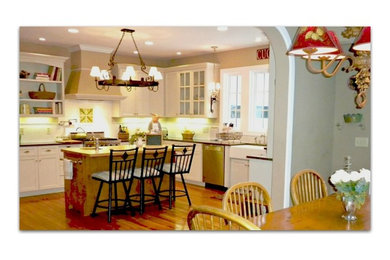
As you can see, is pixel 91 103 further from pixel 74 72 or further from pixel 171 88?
pixel 171 88

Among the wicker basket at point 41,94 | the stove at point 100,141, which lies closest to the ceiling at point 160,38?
the wicker basket at point 41,94

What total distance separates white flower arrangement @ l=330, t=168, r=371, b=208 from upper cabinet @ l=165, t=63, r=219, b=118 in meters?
4.89

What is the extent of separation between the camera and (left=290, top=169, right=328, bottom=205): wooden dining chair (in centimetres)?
312

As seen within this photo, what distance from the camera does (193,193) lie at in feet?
20.6

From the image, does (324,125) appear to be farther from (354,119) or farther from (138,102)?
(138,102)

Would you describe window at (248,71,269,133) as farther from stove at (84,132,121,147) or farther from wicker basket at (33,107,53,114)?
wicker basket at (33,107,53,114)

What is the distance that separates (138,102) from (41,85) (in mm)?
1885

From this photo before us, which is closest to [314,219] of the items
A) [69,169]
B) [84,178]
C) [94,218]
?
[94,218]

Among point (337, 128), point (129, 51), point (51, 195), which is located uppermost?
point (129, 51)

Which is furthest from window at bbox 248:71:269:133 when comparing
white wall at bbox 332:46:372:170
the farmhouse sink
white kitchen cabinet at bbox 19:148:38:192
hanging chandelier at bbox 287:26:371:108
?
hanging chandelier at bbox 287:26:371:108
